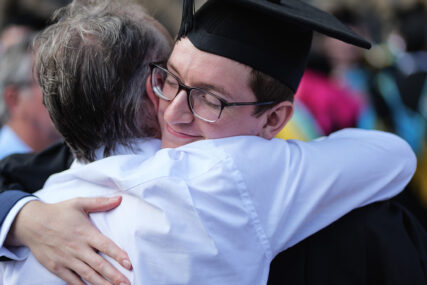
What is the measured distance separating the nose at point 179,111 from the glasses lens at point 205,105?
0.02 metres

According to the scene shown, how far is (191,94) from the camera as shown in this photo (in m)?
1.61

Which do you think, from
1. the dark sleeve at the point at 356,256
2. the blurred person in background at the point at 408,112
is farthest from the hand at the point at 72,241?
the blurred person in background at the point at 408,112

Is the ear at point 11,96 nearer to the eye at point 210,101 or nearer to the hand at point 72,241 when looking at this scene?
the hand at point 72,241

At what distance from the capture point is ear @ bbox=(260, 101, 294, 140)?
1706 mm

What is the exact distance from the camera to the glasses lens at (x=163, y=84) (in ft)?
5.45

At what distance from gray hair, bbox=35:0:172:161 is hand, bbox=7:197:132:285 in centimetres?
29

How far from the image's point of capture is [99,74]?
5.17 ft

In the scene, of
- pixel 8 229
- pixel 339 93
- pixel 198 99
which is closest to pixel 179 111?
pixel 198 99

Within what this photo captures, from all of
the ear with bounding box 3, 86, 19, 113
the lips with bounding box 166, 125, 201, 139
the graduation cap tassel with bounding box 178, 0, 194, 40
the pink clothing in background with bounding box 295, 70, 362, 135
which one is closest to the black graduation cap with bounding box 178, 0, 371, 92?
the graduation cap tassel with bounding box 178, 0, 194, 40

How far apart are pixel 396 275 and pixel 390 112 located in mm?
2817

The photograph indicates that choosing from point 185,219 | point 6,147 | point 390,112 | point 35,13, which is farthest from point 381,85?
Result: point 35,13

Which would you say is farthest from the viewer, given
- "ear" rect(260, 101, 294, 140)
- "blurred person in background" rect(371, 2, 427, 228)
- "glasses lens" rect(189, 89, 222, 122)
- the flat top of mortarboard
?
"blurred person in background" rect(371, 2, 427, 228)

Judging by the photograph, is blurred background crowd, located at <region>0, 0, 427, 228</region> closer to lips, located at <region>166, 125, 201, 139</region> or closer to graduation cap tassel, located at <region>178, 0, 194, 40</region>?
graduation cap tassel, located at <region>178, 0, 194, 40</region>

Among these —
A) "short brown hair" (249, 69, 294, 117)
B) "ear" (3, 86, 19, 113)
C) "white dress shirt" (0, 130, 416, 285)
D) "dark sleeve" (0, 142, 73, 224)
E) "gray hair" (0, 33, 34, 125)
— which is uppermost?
"short brown hair" (249, 69, 294, 117)
